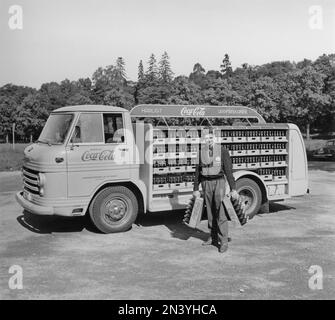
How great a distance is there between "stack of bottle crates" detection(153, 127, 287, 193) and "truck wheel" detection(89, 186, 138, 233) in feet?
1.88

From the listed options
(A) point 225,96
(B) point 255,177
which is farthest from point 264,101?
(B) point 255,177

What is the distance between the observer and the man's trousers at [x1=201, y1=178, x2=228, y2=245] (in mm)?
7148

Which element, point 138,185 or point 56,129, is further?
point 138,185

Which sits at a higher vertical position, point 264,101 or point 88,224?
point 264,101

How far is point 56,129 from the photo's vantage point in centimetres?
829

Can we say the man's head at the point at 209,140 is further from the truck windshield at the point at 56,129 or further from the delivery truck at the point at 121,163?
the truck windshield at the point at 56,129

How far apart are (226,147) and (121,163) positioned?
2309 millimetres

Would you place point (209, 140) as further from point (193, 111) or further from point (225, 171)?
point (193, 111)

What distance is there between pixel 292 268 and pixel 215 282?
1.30m

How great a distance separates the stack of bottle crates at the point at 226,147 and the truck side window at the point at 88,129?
3.58 feet

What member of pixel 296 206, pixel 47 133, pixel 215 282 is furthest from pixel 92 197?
pixel 296 206
